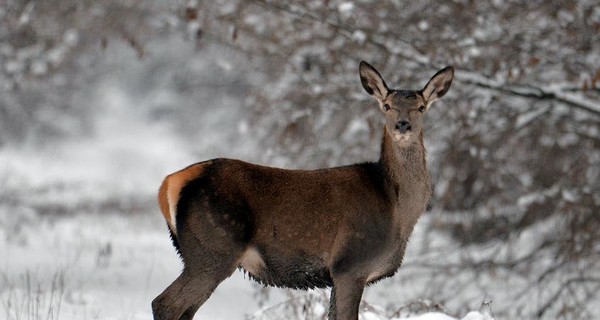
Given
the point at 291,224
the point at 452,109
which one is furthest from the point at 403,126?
the point at 452,109

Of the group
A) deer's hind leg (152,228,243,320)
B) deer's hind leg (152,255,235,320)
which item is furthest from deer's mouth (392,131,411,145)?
deer's hind leg (152,255,235,320)

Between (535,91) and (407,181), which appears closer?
(407,181)

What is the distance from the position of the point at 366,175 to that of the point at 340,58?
558cm

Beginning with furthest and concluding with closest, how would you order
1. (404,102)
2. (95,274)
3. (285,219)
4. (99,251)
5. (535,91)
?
(99,251) → (95,274) → (535,91) → (404,102) → (285,219)

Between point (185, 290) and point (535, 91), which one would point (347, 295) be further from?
point (535, 91)

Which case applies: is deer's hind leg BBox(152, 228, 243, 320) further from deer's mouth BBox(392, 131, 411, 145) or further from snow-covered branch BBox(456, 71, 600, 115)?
snow-covered branch BBox(456, 71, 600, 115)

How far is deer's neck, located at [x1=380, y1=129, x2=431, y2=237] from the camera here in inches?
259

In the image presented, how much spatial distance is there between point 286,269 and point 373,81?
5.20 feet

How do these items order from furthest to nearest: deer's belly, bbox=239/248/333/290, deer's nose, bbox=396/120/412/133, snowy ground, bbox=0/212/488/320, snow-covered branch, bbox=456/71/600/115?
snow-covered branch, bbox=456/71/600/115, snowy ground, bbox=0/212/488/320, deer's nose, bbox=396/120/412/133, deer's belly, bbox=239/248/333/290

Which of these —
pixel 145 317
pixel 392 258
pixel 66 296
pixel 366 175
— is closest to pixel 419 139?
pixel 366 175

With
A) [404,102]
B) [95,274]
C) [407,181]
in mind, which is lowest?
[407,181]

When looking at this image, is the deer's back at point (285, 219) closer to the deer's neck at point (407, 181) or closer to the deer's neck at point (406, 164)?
the deer's neck at point (407, 181)

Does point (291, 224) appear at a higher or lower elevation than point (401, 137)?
lower

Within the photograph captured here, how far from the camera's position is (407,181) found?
6629 millimetres
